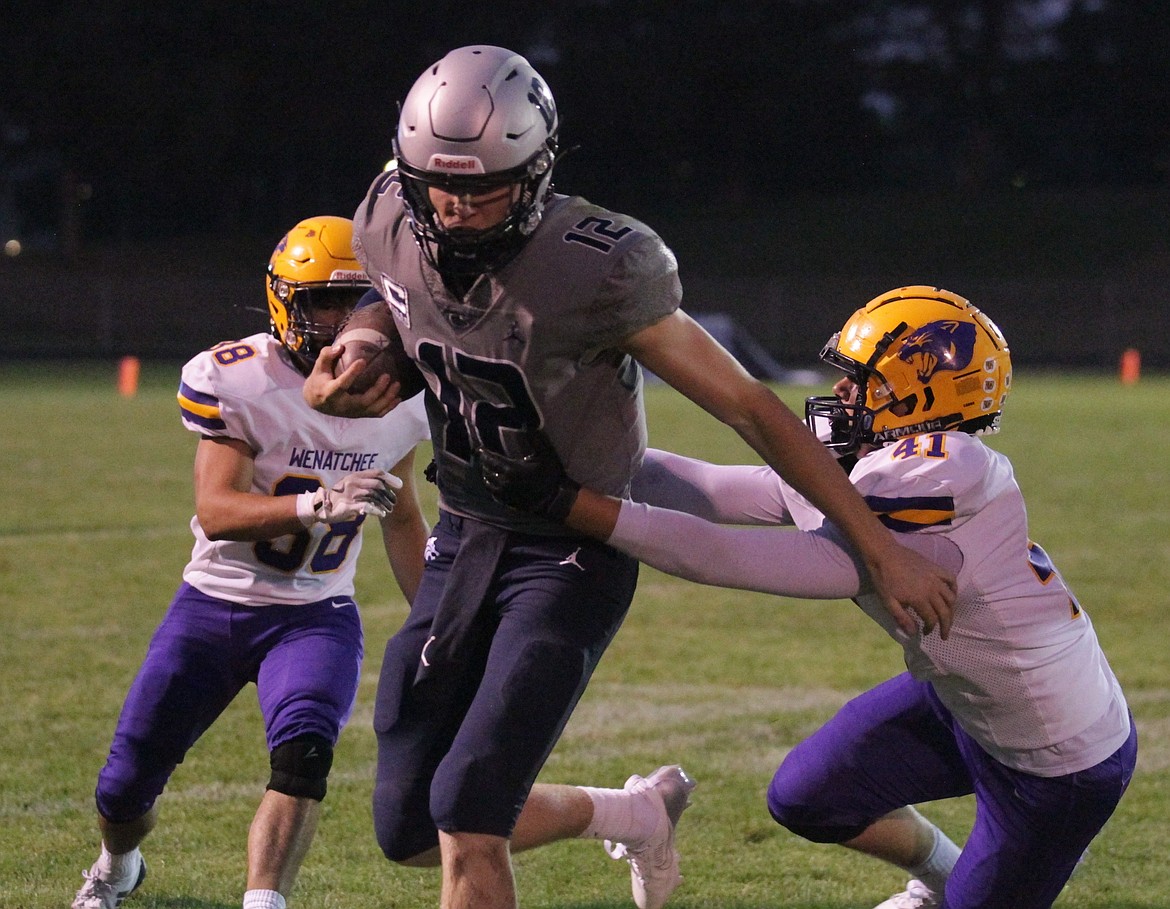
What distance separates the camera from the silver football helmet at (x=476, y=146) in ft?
9.29

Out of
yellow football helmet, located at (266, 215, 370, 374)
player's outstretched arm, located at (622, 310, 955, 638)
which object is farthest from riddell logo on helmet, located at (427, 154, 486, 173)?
yellow football helmet, located at (266, 215, 370, 374)

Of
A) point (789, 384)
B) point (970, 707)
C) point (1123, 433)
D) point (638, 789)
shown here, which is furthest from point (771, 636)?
point (789, 384)

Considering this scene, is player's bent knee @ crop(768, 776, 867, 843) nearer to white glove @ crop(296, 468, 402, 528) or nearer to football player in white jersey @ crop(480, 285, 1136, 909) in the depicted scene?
football player in white jersey @ crop(480, 285, 1136, 909)

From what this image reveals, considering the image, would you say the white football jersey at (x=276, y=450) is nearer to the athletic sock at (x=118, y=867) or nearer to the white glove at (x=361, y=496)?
the white glove at (x=361, y=496)

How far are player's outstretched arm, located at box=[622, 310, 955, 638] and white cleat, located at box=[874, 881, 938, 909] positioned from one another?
118 cm

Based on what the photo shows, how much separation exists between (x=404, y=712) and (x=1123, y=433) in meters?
14.4

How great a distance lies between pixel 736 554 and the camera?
118 inches

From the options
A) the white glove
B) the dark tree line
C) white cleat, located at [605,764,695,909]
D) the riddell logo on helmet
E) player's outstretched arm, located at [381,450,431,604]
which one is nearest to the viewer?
the riddell logo on helmet

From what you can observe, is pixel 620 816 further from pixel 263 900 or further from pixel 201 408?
pixel 201 408

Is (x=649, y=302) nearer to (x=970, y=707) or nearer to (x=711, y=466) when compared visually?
(x=711, y=466)

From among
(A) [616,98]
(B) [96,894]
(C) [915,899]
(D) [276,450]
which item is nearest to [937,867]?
(C) [915,899]

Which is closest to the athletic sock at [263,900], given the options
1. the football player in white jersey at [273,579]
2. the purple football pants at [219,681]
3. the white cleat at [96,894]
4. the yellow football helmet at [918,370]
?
the football player in white jersey at [273,579]

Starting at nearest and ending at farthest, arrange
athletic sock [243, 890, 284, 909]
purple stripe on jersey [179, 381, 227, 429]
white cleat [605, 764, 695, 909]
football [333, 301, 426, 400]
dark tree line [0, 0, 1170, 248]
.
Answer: football [333, 301, 426, 400] < athletic sock [243, 890, 284, 909] < white cleat [605, 764, 695, 909] < purple stripe on jersey [179, 381, 227, 429] < dark tree line [0, 0, 1170, 248]

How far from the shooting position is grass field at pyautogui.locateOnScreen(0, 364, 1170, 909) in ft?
13.7
